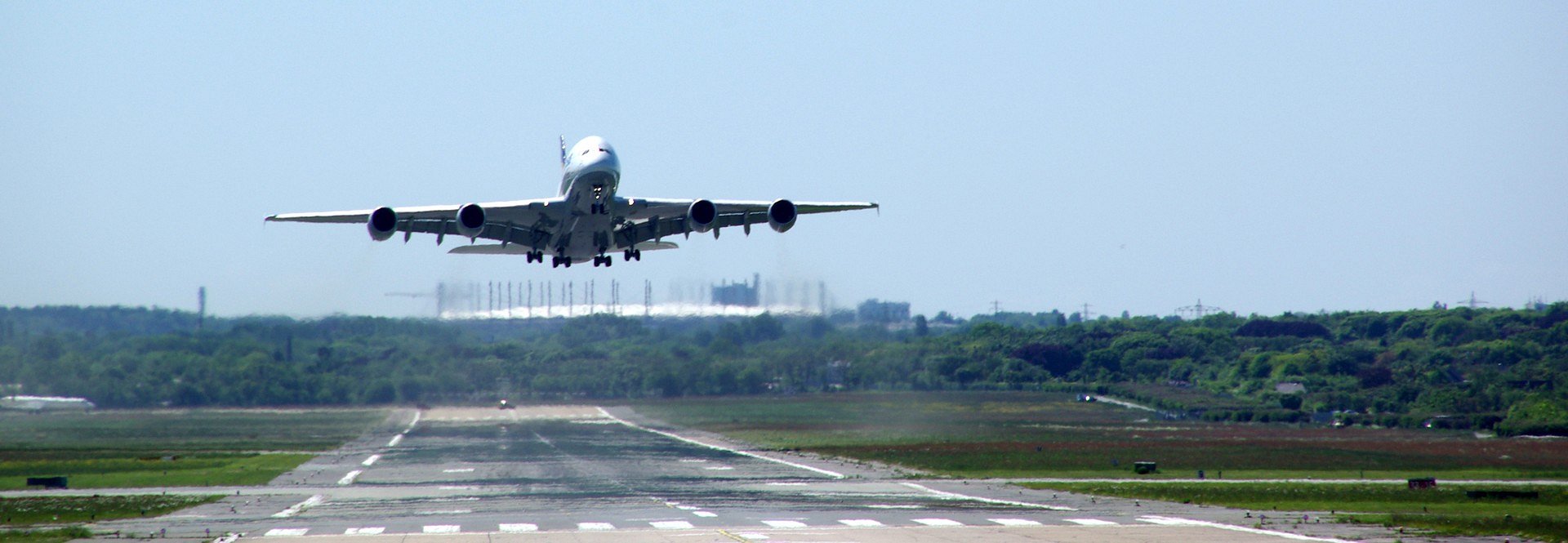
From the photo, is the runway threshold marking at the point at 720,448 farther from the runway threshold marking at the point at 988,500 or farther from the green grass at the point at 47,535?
the green grass at the point at 47,535

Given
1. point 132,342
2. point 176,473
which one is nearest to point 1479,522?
point 176,473

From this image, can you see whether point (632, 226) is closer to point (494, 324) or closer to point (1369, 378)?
point (494, 324)

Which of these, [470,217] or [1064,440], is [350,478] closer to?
[470,217]

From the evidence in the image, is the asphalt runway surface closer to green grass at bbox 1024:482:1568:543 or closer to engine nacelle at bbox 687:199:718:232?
green grass at bbox 1024:482:1568:543

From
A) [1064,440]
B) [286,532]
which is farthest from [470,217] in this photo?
[1064,440]

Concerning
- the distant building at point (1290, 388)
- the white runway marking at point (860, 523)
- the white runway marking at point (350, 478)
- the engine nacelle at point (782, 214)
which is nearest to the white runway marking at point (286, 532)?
the white runway marking at point (860, 523)

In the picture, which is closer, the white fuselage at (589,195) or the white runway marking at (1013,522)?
the white runway marking at (1013,522)
